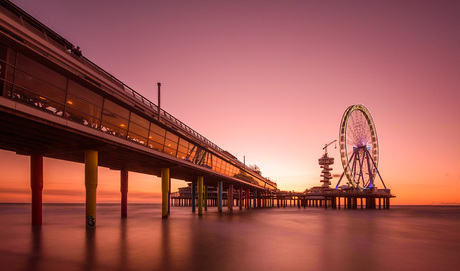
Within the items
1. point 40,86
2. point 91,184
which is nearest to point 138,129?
point 91,184

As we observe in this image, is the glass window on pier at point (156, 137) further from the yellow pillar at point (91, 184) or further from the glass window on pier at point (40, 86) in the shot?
the glass window on pier at point (40, 86)

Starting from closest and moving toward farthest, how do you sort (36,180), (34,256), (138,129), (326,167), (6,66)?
(34,256)
(6,66)
(36,180)
(138,129)
(326,167)

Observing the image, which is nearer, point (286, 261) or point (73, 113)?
point (286, 261)

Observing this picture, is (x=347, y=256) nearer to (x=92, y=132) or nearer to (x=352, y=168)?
(x=92, y=132)

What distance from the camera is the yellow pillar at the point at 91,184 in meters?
19.8

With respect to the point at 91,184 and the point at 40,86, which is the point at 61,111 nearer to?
the point at 40,86

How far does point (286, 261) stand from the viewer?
11.5m

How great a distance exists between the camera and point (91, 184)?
2003 centimetres

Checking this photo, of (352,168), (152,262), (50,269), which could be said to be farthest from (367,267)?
(352,168)

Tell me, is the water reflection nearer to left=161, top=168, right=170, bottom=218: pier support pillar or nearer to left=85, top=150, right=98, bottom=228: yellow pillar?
left=85, top=150, right=98, bottom=228: yellow pillar

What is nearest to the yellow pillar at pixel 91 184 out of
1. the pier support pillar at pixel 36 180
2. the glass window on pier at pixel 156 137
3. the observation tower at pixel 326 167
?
the pier support pillar at pixel 36 180

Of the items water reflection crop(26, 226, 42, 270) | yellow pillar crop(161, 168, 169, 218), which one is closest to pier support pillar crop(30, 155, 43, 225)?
water reflection crop(26, 226, 42, 270)

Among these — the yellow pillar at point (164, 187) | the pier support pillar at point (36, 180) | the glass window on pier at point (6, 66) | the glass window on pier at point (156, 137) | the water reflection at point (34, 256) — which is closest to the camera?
the water reflection at point (34, 256)

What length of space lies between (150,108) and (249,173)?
4627 cm
